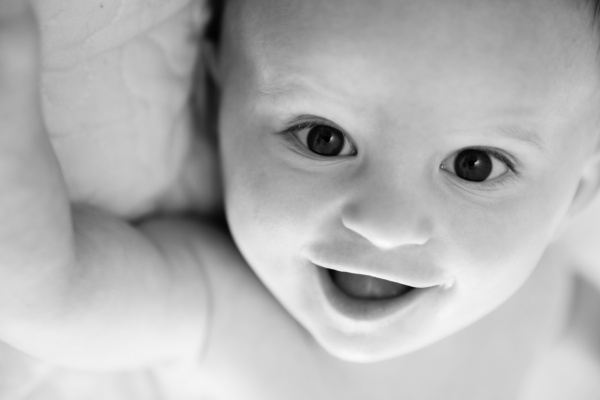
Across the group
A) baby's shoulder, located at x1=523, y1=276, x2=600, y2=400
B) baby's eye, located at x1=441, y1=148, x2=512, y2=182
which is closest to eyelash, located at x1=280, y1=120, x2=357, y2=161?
baby's eye, located at x1=441, y1=148, x2=512, y2=182

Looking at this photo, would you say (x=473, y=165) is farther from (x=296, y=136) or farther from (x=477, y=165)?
(x=296, y=136)

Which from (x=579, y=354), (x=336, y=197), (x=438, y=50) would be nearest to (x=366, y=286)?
(x=336, y=197)

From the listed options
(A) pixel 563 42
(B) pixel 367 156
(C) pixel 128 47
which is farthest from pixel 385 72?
(C) pixel 128 47

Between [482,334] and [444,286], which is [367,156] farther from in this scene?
[482,334]

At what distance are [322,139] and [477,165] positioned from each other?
18 cm

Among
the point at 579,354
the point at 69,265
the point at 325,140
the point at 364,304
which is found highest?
the point at 579,354

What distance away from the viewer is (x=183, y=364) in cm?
100

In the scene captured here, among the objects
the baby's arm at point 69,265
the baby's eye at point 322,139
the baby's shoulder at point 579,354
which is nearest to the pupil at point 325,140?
the baby's eye at point 322,139

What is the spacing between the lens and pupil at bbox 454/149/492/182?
816 mm

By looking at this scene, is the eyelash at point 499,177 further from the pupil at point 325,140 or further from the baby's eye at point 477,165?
the pupil at point 325,140

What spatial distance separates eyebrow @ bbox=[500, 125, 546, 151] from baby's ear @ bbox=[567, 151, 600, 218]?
189 mm

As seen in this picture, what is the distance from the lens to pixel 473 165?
2.70 ft

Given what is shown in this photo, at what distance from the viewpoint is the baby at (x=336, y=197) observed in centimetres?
73

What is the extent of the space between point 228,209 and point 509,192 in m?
0.33
